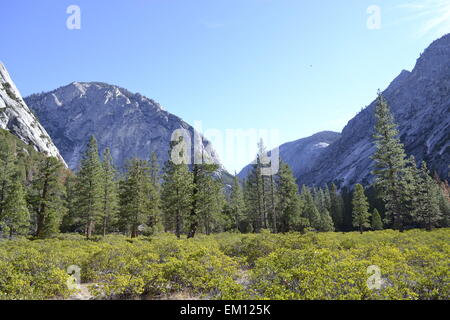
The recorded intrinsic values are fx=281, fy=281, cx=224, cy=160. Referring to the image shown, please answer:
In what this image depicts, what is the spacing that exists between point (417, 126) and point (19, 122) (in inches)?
6531

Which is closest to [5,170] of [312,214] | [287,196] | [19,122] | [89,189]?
[89,189]

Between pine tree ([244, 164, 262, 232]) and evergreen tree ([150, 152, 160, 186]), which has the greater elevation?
evergreen tree ([150, 152, 160, 186])

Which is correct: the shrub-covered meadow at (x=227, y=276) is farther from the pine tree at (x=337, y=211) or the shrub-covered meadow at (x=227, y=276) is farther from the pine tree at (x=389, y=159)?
the pine tree at (x=337, y=211)

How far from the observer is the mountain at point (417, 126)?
113 meters

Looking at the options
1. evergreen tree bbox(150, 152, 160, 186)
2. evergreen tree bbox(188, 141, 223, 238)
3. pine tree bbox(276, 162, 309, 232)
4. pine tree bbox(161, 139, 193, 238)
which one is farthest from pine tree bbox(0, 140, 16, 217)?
pine tree bbox(276, 162, 309, 232)

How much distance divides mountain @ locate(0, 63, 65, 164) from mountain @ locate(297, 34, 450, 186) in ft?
392

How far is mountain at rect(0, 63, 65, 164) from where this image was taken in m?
90.0

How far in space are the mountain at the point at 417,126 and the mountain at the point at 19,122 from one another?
11942 cm

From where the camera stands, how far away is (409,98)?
550ft

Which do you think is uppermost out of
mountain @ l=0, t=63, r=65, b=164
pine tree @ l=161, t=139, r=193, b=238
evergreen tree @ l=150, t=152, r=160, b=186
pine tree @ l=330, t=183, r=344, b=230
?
mountain @ l=0, t=63, r=65, b=164

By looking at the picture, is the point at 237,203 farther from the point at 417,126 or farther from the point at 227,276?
the point at 417,126

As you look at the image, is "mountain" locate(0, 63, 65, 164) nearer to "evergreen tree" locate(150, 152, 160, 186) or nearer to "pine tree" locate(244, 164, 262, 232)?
"evergreen tree" locate(150, 152, 160, 186)

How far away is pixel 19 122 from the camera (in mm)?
93562
